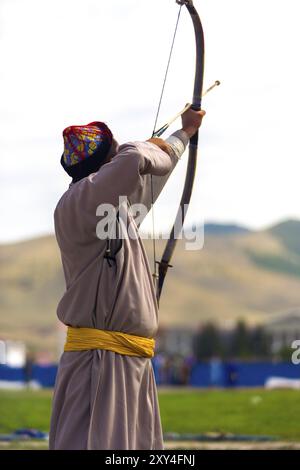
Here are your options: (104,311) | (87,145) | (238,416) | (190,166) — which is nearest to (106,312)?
(104,311)

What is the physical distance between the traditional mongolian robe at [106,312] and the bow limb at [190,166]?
3.84 ft

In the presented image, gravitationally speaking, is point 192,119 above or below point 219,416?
above

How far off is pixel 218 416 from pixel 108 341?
1489 cm

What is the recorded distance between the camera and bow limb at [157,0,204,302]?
7961mm

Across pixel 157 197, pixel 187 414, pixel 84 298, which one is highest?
pixel 157 197

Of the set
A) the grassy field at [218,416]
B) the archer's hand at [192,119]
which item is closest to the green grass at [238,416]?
the grassy field at [218,416]

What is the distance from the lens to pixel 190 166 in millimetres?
8297

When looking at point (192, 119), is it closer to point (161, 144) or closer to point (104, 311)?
point (161, 144)

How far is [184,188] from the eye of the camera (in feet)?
27.3
